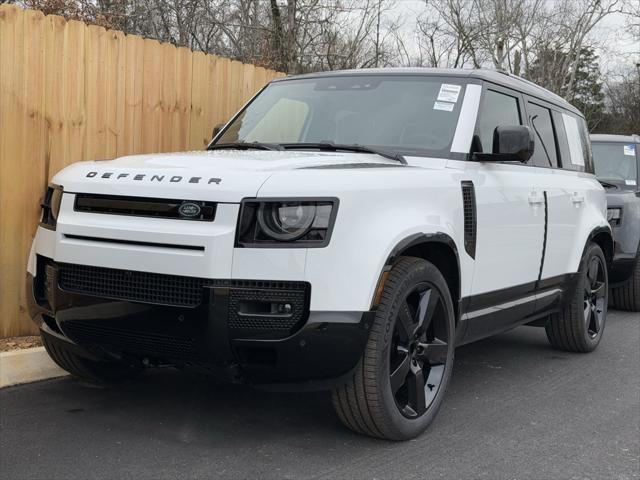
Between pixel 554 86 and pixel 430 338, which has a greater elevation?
pixel 554 86

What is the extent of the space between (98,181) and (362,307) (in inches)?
52.5

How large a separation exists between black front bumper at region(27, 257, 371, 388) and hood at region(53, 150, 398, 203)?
36 centimetres

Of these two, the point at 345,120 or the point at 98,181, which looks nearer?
the point at 98,181

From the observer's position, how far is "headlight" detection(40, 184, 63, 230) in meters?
3.58

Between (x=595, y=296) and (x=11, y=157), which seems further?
(x=595, y=296)

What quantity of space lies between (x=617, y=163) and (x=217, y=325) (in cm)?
700

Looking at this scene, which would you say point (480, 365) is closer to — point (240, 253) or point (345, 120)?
point (345, 120)

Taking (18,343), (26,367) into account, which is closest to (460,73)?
(26,367)

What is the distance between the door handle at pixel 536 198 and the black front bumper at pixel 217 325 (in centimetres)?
200

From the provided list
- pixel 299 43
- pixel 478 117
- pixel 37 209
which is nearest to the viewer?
pixel 478 117

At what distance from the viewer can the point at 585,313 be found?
596 cm

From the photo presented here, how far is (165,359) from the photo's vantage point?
3396mm

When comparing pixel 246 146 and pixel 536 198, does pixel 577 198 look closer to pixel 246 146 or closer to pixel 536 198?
pixel 536 198

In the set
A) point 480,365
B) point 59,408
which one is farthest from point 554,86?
point 59,408
